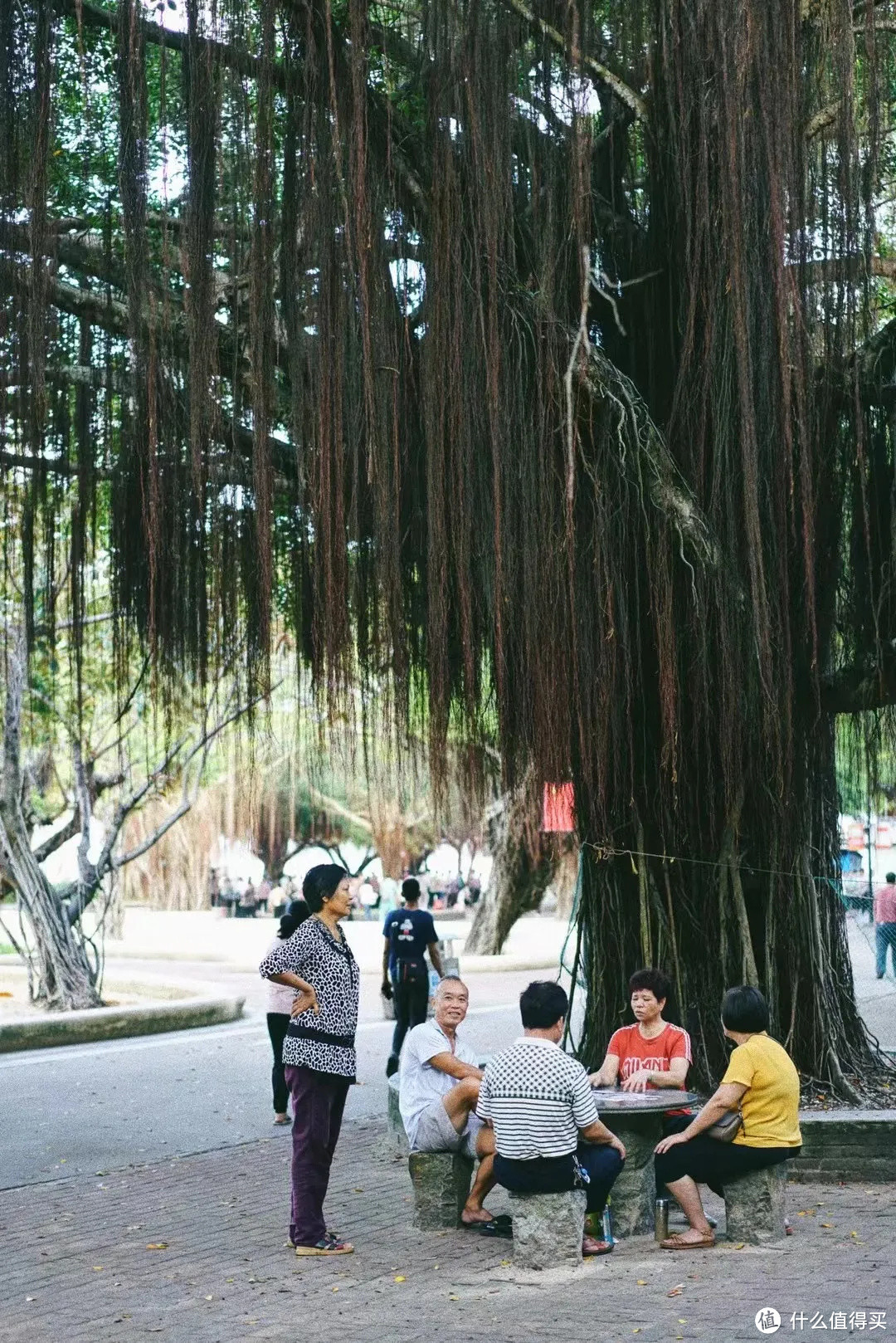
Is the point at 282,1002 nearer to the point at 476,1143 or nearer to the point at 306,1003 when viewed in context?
the point at 476,1143

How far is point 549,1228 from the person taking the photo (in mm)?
5594

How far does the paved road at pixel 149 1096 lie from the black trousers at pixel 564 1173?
337cm

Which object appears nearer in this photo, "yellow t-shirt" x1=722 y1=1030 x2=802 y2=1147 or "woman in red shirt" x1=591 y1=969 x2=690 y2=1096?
"yellow t-shirt" x1=722 y1=1030 x2=802 y2=1147

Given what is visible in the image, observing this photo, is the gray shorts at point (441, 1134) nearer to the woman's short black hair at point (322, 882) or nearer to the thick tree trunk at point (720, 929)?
the woman's short black hair at point (322, 882)

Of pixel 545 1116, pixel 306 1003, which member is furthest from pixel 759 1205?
pixel 306 1003

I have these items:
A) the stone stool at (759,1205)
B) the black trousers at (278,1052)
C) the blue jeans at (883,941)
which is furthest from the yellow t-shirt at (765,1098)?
the blue jeans at (883,941)

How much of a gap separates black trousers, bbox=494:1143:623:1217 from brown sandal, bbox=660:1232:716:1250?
0.28 metres

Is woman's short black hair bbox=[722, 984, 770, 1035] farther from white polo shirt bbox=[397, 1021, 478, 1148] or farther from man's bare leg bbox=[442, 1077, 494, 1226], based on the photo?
white polo shirt bbox=[397, 1021, 478, 1148]

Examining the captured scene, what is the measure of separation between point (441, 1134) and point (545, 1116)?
3.14ft

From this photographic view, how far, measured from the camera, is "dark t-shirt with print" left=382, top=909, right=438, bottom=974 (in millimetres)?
11312

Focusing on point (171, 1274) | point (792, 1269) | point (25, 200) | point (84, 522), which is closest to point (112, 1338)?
point (171, 1274)

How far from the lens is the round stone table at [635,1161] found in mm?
6223

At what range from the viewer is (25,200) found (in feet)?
17.7

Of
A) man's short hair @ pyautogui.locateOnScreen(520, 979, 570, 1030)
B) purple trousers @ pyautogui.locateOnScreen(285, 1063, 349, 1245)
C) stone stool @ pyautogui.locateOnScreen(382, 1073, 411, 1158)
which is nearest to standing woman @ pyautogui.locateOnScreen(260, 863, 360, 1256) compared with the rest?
purple trousers @ pyautogui.locateOnScreen(285, 1063, 349, 1245)
